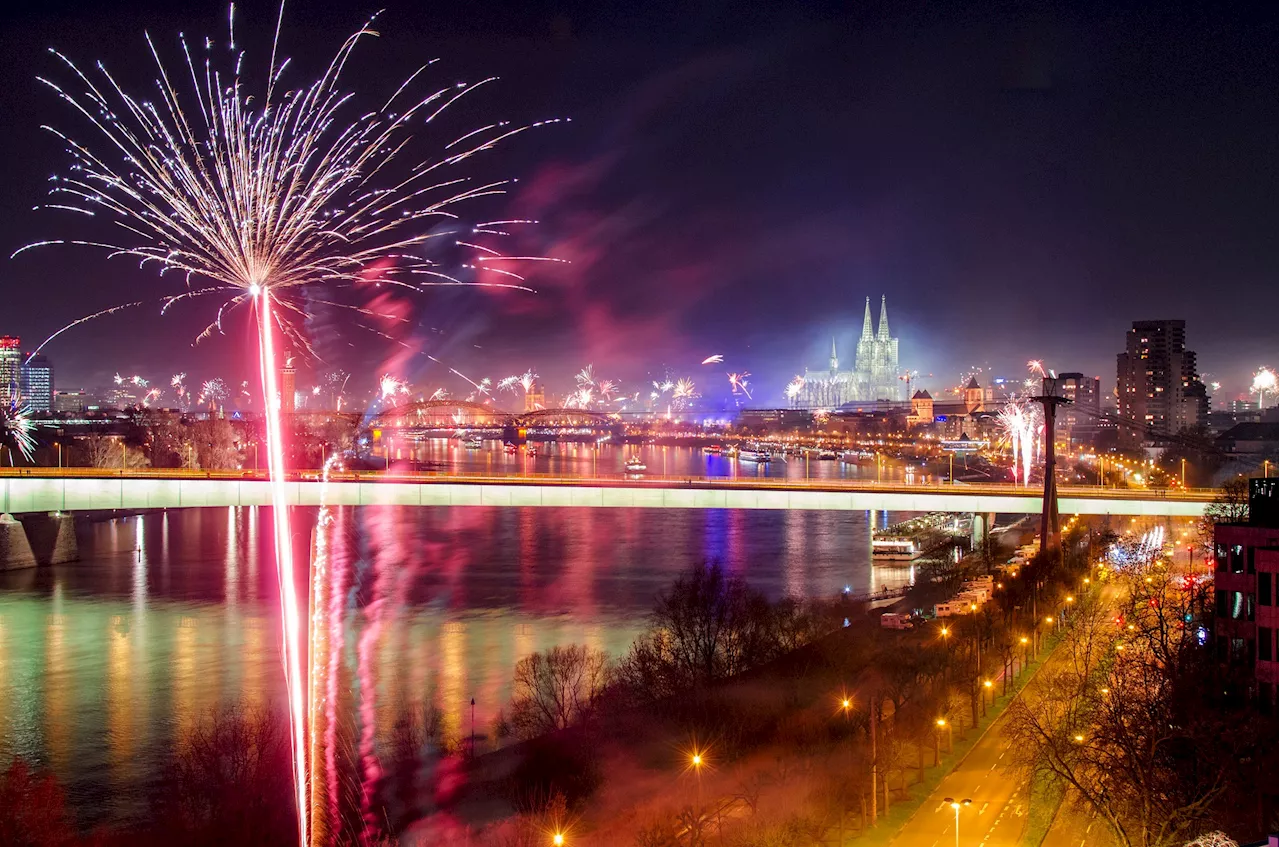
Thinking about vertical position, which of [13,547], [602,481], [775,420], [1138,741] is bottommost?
[1138,741]

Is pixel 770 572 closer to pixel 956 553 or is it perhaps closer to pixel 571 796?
pixel 956 553

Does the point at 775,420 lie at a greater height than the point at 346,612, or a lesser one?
greater

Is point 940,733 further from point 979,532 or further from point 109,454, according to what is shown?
point 109,454

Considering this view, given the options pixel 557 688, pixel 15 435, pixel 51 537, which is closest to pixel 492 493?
pixel 557 688

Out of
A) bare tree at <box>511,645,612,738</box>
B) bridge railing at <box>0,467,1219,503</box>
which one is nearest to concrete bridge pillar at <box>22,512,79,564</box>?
bridge railing at <box>0,467,1219,503</box>

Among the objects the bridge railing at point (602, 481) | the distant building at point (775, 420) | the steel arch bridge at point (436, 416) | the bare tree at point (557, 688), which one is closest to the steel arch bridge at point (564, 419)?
the steel arch bridge at point (436, 416)

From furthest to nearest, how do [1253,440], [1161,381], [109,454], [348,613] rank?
[1161,381] → [1253,440] → [109,454] → [348,613]

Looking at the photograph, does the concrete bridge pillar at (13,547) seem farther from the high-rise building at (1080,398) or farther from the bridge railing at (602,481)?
the high-rise building at (1080,398)
